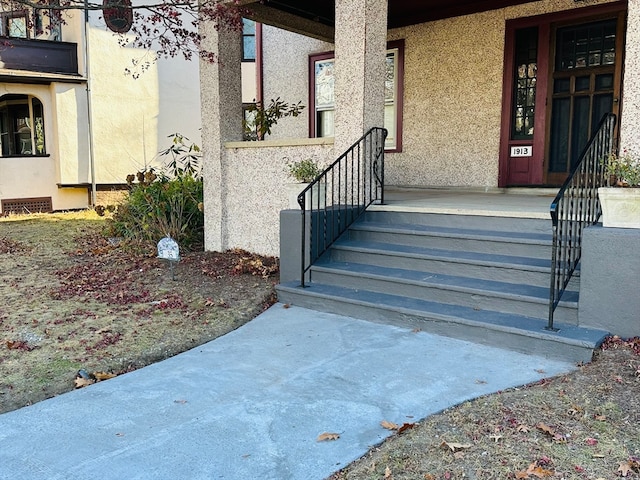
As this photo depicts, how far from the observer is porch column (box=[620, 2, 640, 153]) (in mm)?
4074

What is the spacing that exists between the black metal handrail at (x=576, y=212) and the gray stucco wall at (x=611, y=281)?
0.52 ft

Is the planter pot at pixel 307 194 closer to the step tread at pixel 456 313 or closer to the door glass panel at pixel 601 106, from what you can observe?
the step tread at pixel 456 313

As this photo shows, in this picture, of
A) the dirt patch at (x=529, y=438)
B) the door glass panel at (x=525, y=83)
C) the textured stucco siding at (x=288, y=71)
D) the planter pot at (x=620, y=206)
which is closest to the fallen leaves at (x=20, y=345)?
the dirt patch at (x=529, y=438)

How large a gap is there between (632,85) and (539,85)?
3275mm

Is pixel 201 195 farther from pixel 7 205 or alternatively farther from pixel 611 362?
pixel 7 205

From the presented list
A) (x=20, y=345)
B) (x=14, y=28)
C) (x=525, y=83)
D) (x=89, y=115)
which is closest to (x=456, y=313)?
(x=20, y=345)

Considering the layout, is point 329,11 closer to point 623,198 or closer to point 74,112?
point 623,198

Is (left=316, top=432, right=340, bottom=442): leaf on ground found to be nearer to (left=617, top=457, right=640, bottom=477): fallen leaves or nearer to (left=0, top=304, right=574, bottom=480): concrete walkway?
(left=0, top=304, right=574, bottom=480): concrete walkway

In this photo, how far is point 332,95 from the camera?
9234 millimetres

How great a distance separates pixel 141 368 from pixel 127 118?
35.9 ft

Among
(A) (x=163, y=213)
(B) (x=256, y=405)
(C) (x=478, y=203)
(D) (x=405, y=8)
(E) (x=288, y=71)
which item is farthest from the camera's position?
(E) (x=288, y=71)

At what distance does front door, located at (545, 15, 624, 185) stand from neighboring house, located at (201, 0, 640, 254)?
0.01 meters

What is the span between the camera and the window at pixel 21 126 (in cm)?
1324

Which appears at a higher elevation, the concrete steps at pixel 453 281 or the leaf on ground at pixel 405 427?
the concrete steps at pixel 453 281
